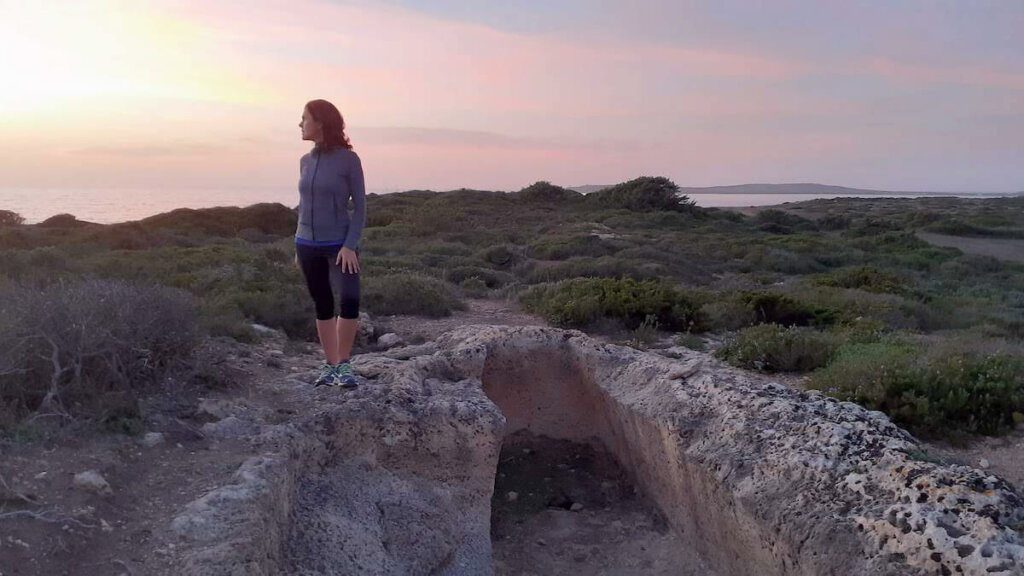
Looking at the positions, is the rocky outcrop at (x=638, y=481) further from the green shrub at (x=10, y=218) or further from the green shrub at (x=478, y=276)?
the green shrub at (x=10, y=218)

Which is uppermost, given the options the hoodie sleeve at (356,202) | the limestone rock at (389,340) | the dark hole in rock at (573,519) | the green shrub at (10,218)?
the hoodie sleeve at (356,202)

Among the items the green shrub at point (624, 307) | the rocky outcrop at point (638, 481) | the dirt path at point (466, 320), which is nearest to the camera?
the rocky outcrop at point (638, 481)

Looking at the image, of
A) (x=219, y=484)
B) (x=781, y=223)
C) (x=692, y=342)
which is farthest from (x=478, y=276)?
(x=781, y=223)

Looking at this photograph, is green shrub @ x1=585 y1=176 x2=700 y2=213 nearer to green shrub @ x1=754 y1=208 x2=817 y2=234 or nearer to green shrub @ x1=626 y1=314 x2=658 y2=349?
green shrub @ x1=754 y1=208 x2=817 y2=234

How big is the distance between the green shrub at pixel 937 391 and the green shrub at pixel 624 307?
2964 mm

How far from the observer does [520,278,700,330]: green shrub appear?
9125mm

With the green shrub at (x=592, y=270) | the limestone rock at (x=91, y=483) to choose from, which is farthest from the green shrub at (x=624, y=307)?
the limestone rock at (x=91, y=483)

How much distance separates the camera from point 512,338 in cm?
618

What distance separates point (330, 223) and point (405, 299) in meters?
4.86

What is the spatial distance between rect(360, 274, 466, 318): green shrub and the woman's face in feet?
15.8

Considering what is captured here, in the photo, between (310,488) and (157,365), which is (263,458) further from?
(157,365)

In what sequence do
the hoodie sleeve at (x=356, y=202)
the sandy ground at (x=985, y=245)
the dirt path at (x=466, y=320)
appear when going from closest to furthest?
→ the hoodie sleeve at (x=356, y=202) → the dirt path at (x=466, y=320) → the sandy ground at (x=985, y=245)

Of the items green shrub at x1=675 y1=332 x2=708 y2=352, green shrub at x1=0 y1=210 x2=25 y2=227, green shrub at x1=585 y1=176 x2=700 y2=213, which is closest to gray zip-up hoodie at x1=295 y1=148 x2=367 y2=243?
green shrub at x1=675 y1=332 x2=708 y2=352

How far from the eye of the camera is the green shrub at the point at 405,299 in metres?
9.59
